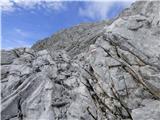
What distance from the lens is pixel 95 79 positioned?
30562 mm

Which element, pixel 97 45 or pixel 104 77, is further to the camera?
pixel 97 45

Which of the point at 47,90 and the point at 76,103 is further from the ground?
the point at 47,90

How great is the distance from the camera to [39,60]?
110ft

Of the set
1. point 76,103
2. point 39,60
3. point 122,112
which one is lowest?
point 122,112

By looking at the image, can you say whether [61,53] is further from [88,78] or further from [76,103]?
[76,103]

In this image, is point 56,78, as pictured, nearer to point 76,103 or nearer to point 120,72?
point 76,103

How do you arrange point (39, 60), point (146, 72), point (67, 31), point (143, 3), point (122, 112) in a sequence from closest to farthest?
1. point (122, 112)
2. point (146, 72)
3. point (39, 60)
4. point (143, 3)
5. point (67, 31)

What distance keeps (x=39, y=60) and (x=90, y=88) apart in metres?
7.93

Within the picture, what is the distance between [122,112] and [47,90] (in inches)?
321

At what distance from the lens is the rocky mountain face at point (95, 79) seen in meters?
26.9

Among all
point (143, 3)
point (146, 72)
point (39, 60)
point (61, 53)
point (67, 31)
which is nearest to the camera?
point (146, 72)

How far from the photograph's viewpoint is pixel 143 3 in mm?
43344

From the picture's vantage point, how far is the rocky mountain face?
2686 centimetres

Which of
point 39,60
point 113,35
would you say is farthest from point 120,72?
point 39,60
